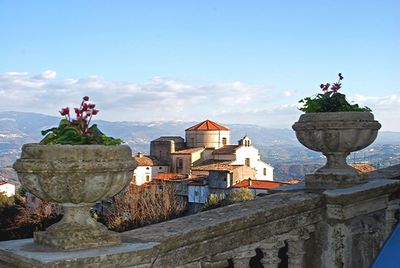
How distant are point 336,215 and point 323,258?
381mm

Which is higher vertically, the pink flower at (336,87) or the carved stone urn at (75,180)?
the pink flower at (336,87)

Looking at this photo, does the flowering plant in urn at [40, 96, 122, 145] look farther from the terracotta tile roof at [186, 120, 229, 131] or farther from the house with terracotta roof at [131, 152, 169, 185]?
the terracotta tile roof at [186, 120, 229, 131]

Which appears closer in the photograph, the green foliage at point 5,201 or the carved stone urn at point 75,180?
the carved stone urn at point 75,180

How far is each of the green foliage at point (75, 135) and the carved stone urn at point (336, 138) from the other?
2.23 metres

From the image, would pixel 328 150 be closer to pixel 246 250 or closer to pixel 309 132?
pixel 309 132

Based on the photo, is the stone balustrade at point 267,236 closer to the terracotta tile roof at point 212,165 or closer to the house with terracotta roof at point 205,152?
the terracotta tile roof at point 212,165

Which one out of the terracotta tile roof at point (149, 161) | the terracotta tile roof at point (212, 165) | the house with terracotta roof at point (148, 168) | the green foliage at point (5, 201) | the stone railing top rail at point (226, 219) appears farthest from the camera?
the terracotta tile roof at point (149, 161)

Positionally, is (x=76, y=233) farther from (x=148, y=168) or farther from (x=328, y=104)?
(x=148, y=168)

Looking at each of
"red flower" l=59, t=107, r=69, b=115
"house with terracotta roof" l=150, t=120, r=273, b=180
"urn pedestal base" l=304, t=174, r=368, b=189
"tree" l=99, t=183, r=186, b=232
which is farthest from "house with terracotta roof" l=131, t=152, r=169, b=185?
"red flower" l=59, t=107, r=69, b=115

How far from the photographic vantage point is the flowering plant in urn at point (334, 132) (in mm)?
4840

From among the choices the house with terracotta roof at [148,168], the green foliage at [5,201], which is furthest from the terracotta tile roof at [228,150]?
the green foliage at [5,201]

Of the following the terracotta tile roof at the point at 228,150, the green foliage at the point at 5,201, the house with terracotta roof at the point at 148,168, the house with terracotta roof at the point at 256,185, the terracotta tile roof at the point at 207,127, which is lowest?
the green foliage at the point at 5,201

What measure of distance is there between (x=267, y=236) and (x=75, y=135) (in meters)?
1.70

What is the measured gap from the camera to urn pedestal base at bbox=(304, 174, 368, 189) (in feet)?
16.4
